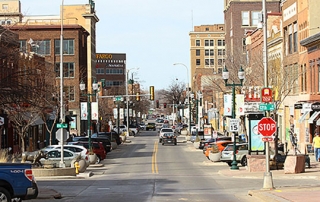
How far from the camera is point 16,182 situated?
57.7 ft

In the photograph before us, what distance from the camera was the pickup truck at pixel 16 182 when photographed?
1742 cm

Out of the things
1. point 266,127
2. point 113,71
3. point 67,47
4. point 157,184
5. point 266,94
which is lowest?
point 157,184

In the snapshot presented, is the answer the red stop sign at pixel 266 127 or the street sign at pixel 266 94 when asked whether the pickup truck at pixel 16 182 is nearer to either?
the red stop sign at pixel 266 127

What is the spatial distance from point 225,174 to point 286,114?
995 inches

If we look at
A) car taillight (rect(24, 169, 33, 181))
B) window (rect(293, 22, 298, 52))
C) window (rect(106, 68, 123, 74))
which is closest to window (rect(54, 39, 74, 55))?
window (rect(293, 22, 298, 52))

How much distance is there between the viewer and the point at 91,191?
26.0m

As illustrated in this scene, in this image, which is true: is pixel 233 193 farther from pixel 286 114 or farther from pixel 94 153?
pixel 286 114

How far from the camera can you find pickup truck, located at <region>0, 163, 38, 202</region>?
1742cm

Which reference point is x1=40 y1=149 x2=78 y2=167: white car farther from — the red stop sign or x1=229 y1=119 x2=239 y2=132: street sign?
the red stop sign

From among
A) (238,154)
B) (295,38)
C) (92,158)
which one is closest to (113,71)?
(295,38)

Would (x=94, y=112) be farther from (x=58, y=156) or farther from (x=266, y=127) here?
(x=266, y=127)

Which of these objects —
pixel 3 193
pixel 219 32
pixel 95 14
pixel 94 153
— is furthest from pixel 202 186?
pixel 219 32

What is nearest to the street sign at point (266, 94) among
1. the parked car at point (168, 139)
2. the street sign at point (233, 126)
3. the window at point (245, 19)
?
the street sign at point (233, 126)

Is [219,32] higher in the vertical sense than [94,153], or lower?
higher
